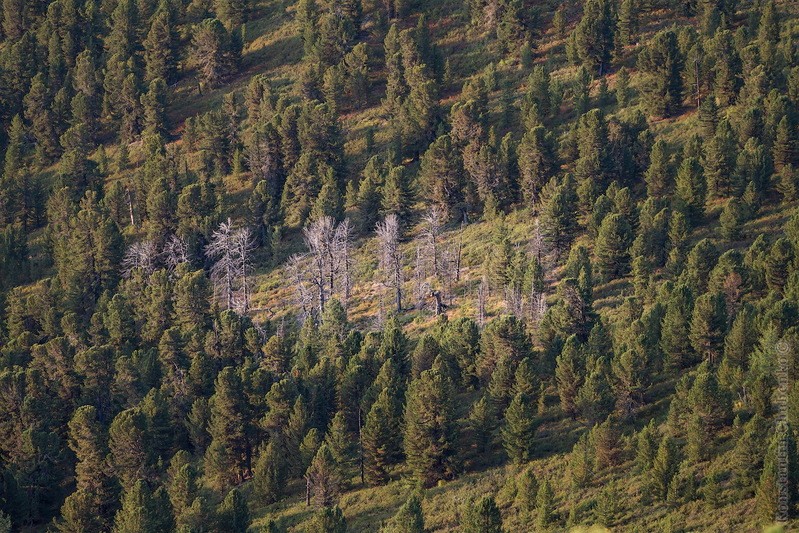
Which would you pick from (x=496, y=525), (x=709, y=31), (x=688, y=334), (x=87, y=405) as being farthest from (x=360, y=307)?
(x=709, y=31)

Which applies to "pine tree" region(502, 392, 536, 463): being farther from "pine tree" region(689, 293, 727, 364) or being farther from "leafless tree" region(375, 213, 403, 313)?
"leafless tree" region(375, 213, 403, 313)

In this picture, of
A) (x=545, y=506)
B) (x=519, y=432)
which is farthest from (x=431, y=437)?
(x=545, y=506)

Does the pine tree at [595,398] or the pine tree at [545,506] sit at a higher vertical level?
the pine tree at [595,398]

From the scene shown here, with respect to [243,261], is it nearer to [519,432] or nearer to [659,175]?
[659,175]

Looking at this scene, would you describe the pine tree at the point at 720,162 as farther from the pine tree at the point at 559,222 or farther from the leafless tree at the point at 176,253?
the leafless tree at the point at 176,253

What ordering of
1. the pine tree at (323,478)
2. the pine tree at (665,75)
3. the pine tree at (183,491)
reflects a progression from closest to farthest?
the pine tree at (183,491) → the pine tree at (323,478) → the pine tree at (665,75)

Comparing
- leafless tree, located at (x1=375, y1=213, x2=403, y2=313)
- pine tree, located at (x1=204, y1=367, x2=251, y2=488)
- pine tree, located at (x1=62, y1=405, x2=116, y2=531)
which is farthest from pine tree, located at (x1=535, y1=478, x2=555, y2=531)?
leafless tree, located at (x1=375, y1=213, x2=403, y2=313)

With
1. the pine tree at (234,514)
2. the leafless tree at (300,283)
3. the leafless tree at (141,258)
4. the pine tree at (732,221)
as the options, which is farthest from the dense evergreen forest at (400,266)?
the pine tree at (732,221)
